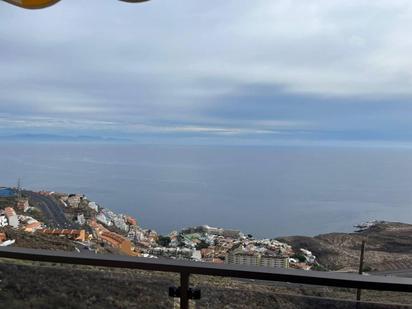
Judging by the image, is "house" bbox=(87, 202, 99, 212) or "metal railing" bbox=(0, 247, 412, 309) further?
"house" bbox=(87, 202, 99, 212)

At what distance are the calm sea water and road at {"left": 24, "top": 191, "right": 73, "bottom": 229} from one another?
96 cm

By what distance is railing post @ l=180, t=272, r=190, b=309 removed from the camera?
1.86 metres

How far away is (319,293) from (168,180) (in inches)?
747

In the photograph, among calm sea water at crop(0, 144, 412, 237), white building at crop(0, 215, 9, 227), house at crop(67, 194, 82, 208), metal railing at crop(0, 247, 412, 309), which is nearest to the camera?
metal railing at crop(0, 247, 412, 309)

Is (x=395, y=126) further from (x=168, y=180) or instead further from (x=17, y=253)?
(x=17, y=253)

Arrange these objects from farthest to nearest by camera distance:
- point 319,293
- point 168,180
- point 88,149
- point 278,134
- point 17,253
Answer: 1. point 88,149
2. point 278,134
3. point 168,180
4. point 17,253
5. point 319,293

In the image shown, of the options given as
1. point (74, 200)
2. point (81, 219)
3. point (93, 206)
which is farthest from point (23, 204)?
point (81, 219)

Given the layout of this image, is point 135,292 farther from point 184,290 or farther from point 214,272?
point 214,272

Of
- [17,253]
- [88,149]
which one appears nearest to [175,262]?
[17,253]

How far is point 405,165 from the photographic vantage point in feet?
50.2

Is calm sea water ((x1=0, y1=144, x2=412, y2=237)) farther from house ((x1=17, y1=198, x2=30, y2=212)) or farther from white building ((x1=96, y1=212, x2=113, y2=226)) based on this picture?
house ((x1=17, y1=198, x2=30, y2=212))

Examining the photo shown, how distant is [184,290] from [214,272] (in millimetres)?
177

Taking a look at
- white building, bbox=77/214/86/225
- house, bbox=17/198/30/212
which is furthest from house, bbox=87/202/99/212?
house, bbox=17/198/30/212

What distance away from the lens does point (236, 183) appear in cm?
1897
